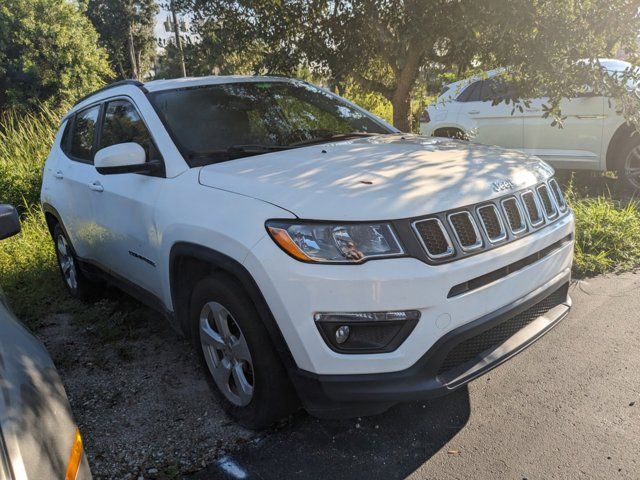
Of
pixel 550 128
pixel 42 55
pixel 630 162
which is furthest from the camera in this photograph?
pixel 42 55

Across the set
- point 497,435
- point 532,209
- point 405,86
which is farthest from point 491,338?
point 405,86

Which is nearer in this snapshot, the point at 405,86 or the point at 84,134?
the point at 84,134

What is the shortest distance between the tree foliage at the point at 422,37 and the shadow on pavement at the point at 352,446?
2.71 metres

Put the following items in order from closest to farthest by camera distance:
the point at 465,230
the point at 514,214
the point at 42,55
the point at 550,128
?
1. the point at 465,230
2. the point at 514,214
3. the point at 550,128
4. the point at 42,55

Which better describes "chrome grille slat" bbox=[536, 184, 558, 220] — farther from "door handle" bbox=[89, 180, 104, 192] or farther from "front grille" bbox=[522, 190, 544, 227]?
"door handle" bbox=[89, 180, 104, 192]

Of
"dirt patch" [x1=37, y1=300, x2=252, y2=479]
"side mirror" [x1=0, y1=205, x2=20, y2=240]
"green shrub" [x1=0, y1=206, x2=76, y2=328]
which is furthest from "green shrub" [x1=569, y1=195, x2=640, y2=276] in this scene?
"green shrub" [x1=0, y1=206, x2=76, y2=328]

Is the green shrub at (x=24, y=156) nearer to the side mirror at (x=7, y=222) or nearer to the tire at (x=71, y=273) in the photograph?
the tire at (x=71, y=273)

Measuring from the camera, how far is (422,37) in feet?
16.1

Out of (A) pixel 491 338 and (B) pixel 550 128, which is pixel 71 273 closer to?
(A) pixel 491 338

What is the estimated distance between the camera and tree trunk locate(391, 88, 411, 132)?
637 cm

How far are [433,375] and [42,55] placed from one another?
2752 cm

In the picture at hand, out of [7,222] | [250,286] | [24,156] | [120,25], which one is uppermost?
[120,25]

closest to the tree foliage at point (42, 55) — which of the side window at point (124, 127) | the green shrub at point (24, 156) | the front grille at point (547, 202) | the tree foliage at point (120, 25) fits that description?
the green shrub at point (24, 156)

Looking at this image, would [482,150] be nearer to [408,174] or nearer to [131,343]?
[408,174]
